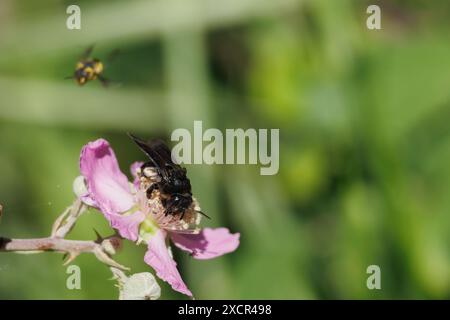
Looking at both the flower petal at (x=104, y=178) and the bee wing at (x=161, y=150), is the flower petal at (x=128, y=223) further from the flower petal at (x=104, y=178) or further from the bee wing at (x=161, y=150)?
the bee wing at (x=161, y=150)

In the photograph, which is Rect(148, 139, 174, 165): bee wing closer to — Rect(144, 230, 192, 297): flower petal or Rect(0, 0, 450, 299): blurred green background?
Rect(144, 230, 192, 297): flower petal

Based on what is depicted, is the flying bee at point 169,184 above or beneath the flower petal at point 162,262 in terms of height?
above

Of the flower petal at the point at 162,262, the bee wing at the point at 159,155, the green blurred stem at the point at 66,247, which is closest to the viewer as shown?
the green blurred stem at the point at 66,247

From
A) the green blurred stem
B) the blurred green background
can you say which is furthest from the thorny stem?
the blurred green background

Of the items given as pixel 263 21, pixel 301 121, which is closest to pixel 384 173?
pixel 301 121

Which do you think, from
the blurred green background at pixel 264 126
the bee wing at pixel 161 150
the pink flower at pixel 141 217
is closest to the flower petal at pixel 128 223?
the pink flower at pixel 141 217

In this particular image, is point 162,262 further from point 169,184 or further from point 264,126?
point 264,126

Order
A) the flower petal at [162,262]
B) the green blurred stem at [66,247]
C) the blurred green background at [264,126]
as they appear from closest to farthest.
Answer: the green blurred stem at [66,247]
the flower petal at [162,262]
the blurred green background at [264,126]
